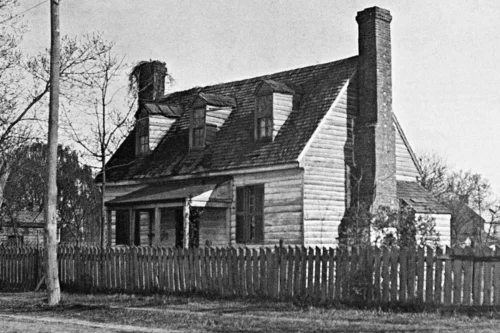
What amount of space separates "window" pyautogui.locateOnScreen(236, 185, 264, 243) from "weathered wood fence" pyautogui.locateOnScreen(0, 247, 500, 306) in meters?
5.39

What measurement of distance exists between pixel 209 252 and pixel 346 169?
24.9ft

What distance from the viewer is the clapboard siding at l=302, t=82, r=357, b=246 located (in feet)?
86.4

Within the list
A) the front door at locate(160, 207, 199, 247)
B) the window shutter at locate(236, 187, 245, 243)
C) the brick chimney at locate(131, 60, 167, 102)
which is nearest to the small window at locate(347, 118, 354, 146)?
the window shutter at locate(236, 187, 245, 243)

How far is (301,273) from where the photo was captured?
19234 millimetres

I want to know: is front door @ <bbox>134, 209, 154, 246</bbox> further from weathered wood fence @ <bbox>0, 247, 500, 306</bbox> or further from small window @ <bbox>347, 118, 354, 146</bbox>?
small window @ <bbox>347, 118, 354, 146</bbox>

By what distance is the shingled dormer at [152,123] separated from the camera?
33.7 m

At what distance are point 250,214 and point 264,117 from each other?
330cm

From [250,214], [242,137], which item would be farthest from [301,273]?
[242,137]

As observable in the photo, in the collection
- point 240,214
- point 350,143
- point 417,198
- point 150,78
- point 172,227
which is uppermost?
point 150,78

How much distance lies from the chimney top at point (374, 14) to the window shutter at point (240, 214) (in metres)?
6.93

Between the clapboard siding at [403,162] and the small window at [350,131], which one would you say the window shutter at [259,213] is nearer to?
the small window at [350,131]

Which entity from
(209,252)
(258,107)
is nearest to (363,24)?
(258,107)

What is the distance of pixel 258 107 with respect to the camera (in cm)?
2869

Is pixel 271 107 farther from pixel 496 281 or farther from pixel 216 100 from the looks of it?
pixel 496 281
